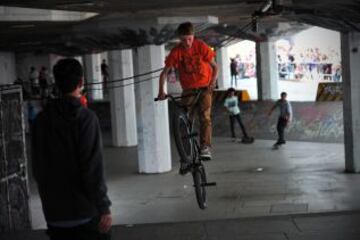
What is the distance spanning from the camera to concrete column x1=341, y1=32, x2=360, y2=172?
74.0 feet

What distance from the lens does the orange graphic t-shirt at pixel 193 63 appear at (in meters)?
9.09

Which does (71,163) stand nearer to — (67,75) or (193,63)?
(67,75)

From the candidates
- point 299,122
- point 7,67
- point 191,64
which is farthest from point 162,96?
point 7,67

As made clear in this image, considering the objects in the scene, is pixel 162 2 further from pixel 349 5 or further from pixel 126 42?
pixel 126 42

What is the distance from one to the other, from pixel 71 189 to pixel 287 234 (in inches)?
221

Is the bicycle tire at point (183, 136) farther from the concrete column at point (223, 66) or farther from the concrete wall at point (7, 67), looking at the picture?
the concrete column at point (223, 66)

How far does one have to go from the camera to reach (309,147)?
95.9ft

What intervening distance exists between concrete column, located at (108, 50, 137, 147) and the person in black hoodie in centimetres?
2599

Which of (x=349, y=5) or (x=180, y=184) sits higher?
(x=349, y=5)

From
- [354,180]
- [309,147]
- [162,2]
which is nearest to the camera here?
[162,2]

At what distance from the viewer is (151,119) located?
24.6 metres

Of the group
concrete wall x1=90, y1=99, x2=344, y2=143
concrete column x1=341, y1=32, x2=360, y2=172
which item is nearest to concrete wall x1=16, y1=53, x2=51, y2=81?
concrete wall x1=90, y1=99, x2=344, y2=143

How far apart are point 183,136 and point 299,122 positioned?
2431 cm

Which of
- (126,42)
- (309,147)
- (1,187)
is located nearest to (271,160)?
(309,147)
